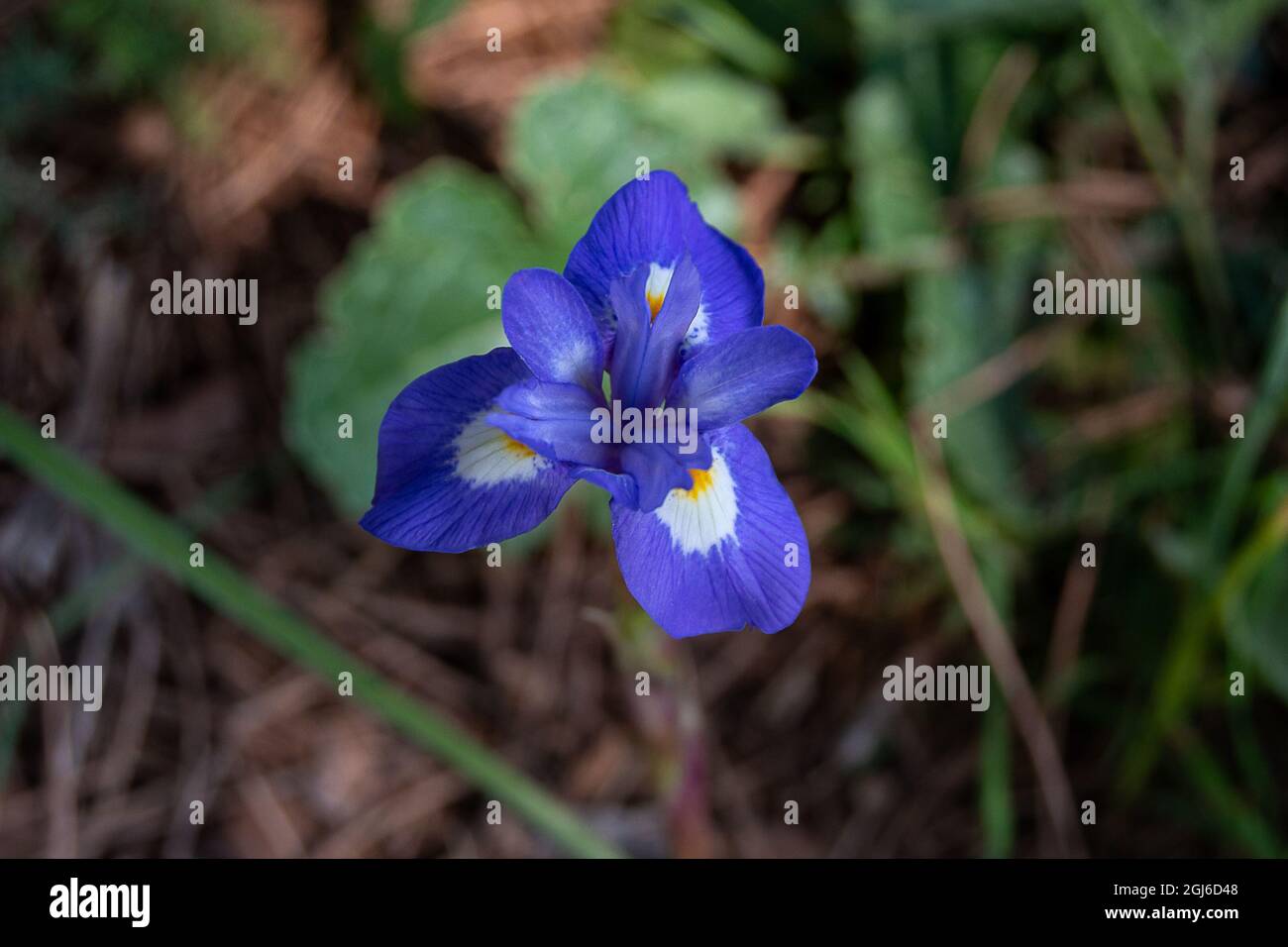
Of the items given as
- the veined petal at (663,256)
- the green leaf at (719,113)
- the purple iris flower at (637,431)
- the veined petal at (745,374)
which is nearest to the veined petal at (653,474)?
the purple iris flower at (637,431)

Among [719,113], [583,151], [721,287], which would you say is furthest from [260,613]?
[719,113]

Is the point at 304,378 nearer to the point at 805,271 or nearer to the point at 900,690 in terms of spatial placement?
the point at 805,271

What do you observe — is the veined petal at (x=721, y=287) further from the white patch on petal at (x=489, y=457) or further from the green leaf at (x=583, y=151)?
the green leaf at (x=583, y=151)

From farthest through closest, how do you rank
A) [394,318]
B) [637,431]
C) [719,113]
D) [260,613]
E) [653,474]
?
1. [719,113]
2. [394,318]
3. [260,613]
4. [637,431]
5. [653,474]

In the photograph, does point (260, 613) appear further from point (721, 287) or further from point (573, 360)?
point (721, 287)

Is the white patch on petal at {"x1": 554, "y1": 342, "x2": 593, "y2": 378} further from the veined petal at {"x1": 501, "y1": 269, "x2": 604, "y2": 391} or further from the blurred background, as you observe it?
the blurred background
